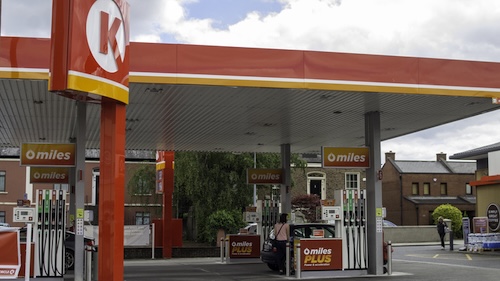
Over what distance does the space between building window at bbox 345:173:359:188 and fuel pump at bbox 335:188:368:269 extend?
41235 mm

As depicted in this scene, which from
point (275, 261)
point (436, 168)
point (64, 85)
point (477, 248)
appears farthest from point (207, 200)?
point (436, 168)

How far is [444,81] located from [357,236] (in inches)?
200

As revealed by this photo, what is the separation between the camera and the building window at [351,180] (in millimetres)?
59628

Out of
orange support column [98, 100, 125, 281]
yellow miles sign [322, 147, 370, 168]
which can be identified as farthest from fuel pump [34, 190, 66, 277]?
yellow miles sign [322, 147, 370, 168]

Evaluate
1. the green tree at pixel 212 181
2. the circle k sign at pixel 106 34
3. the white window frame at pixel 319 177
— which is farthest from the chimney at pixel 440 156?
the circle k sign at pixel 106 34

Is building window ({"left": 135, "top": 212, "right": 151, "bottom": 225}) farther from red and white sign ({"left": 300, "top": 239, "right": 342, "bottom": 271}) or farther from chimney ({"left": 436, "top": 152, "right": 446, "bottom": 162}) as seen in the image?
red and white sign ({"left": 300, "top": 239, "right": 342, "bottom": 271})

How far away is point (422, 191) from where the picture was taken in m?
55.7

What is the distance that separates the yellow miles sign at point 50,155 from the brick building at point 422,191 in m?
41.4

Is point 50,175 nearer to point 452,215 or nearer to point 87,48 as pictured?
point 87,48

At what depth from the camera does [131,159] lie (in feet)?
166

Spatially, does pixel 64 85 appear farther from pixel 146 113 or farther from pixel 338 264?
pixel 338 264

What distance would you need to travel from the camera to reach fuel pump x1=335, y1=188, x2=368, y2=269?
18406 millimetres

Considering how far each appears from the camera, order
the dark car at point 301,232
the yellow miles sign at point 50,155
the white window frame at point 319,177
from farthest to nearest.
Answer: the white window frame at point 319,177
the dark car at point 301,232
the yellow miles sign at point 50,155

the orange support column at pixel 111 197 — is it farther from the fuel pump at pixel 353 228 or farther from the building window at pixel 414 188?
the building window at pixel 414 188
